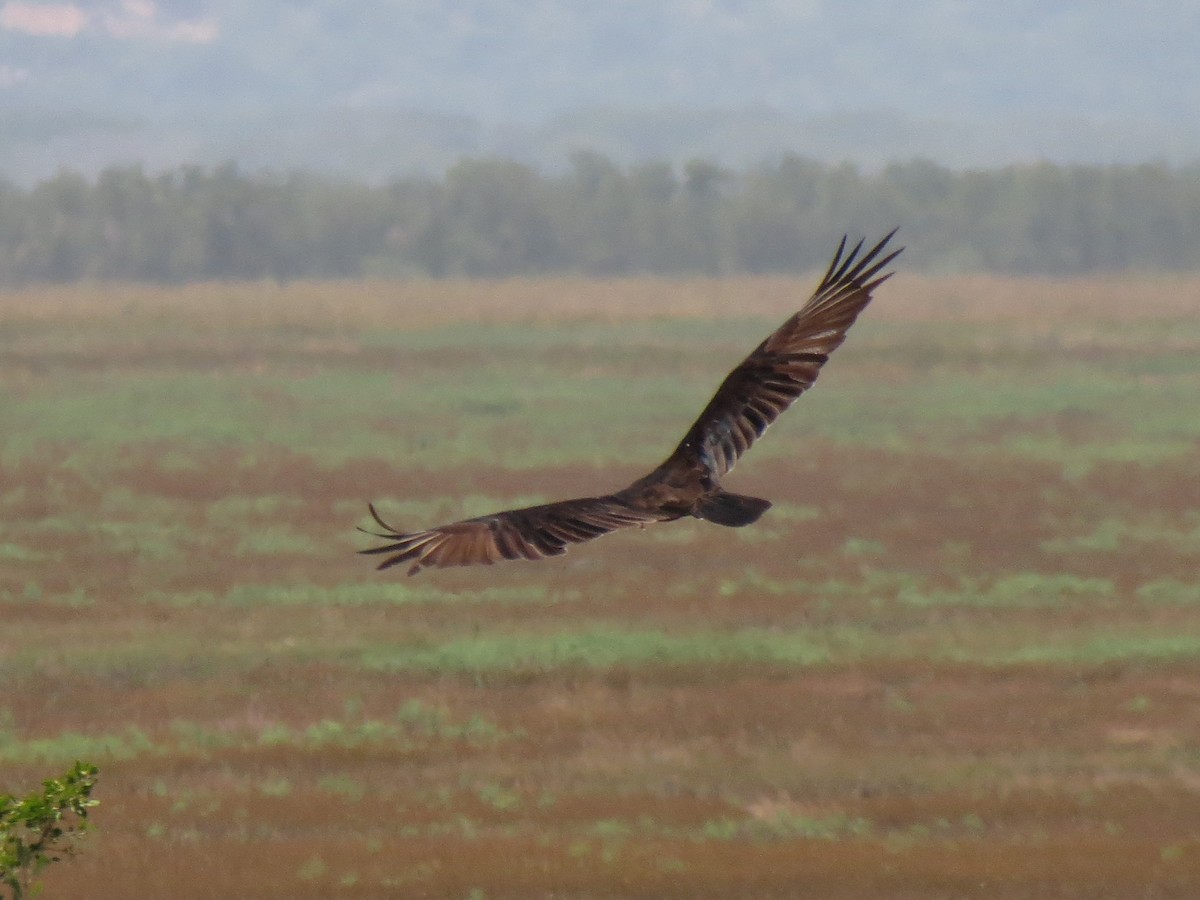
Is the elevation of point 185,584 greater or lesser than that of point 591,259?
lesser

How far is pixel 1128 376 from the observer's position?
45.2m

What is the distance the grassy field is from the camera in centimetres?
1295

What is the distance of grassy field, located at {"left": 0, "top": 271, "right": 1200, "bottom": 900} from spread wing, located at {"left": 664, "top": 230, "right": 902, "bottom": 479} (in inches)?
187

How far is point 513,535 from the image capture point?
6.48m

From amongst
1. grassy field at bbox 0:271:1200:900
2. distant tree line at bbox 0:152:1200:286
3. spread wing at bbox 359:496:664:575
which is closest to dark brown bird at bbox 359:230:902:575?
spread wing at bbox 359:496:664:575

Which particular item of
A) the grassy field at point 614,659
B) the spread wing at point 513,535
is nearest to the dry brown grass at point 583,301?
the grassy field at point 614,659

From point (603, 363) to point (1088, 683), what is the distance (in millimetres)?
32325

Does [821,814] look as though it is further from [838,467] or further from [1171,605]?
[838,467]

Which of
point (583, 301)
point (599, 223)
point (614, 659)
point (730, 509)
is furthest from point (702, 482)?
point (599, 223)

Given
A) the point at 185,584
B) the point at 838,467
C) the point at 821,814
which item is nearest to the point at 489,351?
the point at 838,467

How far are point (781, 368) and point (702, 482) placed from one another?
92 centimetres

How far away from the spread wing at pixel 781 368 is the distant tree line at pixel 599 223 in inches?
3678

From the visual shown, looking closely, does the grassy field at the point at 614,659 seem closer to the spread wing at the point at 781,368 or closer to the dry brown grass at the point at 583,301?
the spread wing at the point at 781,368

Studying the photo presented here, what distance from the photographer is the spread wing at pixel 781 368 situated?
7.75m
